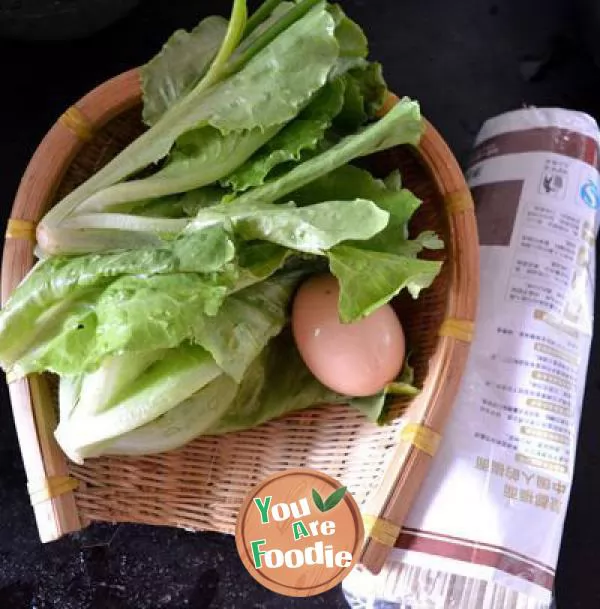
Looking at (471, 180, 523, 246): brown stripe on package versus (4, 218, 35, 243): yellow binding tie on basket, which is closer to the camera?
(4, 218, 35, 243): yellow binding tie on basket

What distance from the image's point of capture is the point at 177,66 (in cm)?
72

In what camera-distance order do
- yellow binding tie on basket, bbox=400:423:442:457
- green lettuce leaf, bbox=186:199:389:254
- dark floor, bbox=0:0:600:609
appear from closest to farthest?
green lettuce leaf, bbox=186:199:389:254 < yellow binding tie on basket, bbox=400:423:442:457 < dark floor, bbox=0:0:600:609

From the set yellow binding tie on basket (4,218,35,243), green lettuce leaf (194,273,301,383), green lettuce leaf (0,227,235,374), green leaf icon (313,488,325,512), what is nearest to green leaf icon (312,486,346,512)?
green leaf icon (313,488,325,512)

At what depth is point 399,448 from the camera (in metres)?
0.70

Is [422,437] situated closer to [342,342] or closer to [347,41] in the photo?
[342,342]

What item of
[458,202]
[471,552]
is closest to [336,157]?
[458,202]

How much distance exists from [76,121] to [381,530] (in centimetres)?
46

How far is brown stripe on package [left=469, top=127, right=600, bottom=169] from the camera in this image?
810 millimetres

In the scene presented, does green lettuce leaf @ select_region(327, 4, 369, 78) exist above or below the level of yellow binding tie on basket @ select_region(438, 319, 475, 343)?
above

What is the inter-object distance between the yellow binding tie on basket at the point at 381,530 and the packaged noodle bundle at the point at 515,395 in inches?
1.3

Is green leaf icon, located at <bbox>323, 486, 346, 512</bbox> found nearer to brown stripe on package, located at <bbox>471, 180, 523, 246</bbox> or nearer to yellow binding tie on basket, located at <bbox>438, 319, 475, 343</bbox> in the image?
yellow binding tie on basket, located at <bbox>438, 319, 475, 343</bbox>

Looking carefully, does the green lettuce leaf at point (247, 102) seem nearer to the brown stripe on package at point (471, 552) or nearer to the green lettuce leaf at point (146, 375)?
the green lettuce leaf at point (146, 375)

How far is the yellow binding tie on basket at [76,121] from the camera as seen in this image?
0.71 m

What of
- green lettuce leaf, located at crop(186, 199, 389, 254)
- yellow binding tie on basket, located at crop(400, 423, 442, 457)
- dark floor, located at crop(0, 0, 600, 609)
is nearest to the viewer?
green lettuce leaf, located at crop(186, 199, 389, 254)
